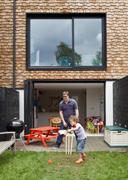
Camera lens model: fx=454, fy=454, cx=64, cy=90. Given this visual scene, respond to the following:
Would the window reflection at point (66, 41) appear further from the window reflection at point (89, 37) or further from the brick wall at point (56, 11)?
the brick wall at point (56, 11)

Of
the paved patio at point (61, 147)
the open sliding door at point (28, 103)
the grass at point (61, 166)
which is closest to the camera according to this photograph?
the grass at point (61, 166)

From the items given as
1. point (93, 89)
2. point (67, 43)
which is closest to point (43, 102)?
point (93, 89)

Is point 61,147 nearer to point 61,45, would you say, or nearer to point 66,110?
point 66,110

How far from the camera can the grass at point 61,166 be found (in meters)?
7.80

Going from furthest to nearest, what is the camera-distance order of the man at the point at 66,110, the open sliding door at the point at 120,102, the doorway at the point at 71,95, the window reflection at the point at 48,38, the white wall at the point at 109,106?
the doorway at the point at 71,95, the window reflection at the point at 48,38, the white wall at the point at 109,106, the open sliding door at the point at 120,102, the man at the point at 66,110

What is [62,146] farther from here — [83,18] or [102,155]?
[83,18]

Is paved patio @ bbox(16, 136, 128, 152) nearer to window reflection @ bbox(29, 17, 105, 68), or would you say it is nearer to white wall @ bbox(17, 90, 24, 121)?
white wall @ bbox(17, 90, 24, 121)

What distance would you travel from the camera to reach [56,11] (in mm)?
15750

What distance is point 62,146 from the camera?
1293cm

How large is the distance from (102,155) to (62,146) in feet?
8.22

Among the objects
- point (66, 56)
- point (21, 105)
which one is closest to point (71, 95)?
point (66, 56)

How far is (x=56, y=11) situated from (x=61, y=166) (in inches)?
312

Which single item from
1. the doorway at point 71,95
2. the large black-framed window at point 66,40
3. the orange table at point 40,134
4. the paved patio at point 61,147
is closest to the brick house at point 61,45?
the large black-framed window at point 66,40

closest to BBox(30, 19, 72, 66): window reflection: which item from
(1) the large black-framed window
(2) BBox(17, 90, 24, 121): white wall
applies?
(1) the large black-framed window
